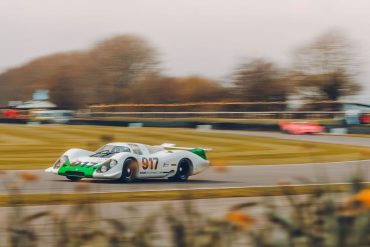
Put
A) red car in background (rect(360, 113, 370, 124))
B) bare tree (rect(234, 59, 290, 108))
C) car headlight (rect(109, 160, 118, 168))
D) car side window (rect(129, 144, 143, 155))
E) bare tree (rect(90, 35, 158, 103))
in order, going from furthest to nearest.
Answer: bare tree (rect(90, 35, 158, 103))
bare tree (rect(234, 59, 290, 108))
red car in background (rect(360, 113, 370, 124))
car side window (rect(129, 144, 143, 155))
car headlight (rect(109, 160, 118, 168))

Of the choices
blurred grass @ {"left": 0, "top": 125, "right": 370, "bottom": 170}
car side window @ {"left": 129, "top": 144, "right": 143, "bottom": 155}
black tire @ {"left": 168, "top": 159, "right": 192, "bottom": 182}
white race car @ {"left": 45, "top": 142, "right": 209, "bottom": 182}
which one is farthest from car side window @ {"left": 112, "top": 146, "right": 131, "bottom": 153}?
blurred grass @ {"left": 0, "top": 125, "right": 370, "bottom": 170}

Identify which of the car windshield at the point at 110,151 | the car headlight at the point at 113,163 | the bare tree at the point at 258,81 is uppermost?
the bare tree at the point at 258,81

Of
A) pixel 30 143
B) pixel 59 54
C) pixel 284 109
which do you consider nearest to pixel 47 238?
pixel 30 143

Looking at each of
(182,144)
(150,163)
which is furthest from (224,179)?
(182,144)

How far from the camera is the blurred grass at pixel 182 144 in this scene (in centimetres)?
2586

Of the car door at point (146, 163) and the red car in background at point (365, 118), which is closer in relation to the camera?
the car door at point (146, 163)

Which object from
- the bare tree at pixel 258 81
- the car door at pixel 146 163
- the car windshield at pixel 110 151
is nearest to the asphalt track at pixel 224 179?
the car door at pixel 146 163

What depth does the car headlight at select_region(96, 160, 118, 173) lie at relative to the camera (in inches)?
662

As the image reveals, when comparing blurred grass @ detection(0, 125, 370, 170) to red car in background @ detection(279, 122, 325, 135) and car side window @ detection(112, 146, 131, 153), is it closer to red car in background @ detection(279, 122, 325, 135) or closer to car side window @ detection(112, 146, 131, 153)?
car side window @ detection(112, 146, 131, 153)

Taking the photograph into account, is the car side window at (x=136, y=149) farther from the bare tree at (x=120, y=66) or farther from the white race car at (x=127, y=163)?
the bare tree at (x=120, y=66)

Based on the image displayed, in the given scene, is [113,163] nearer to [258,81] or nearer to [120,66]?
[258,81]

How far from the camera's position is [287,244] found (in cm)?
401

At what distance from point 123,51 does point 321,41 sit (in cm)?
2906

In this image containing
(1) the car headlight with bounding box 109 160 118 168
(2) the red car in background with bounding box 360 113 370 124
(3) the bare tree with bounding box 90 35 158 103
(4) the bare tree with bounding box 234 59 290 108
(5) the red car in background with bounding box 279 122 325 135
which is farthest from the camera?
(3) the bare tree with bounding box 90 35 158 103
